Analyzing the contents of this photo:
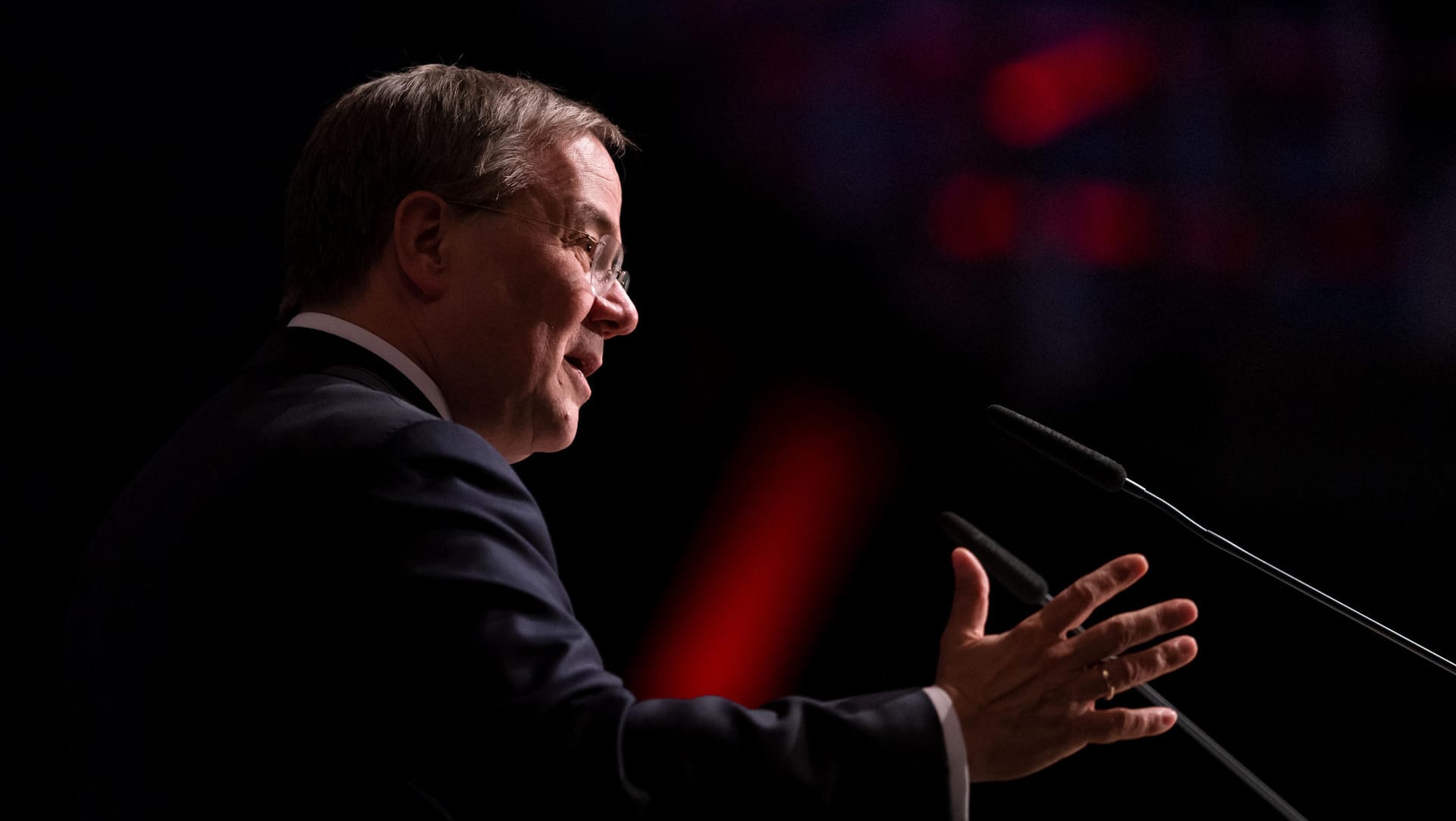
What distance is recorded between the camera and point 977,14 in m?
1.72

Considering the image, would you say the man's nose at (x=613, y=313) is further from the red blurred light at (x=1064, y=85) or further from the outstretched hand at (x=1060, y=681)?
the red blurred light at (x=1064, y=85)

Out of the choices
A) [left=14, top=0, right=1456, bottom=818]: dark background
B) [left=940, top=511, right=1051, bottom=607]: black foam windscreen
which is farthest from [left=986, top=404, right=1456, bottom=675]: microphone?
[left=14, top=0, right=1456, bottom=818]: dark background

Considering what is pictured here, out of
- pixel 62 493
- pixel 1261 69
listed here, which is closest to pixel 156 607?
pixel 62 493

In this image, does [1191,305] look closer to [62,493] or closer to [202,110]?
[202,110]

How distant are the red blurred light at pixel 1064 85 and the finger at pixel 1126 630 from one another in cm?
115

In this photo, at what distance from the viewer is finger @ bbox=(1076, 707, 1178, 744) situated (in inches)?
29.5

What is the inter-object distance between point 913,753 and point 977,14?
143 centimetres

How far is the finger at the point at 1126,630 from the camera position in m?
0.75

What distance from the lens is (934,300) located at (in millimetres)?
1707

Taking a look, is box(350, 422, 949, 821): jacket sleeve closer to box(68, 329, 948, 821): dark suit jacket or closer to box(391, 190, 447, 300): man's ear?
box(68, 329, 948, 821): dark suit jacket

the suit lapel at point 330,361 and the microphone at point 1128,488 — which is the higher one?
the microphone at point 1128,488

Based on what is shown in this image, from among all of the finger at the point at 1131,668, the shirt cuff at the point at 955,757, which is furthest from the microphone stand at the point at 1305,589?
the shirt cuff at the point at 955,757

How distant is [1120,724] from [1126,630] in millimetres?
77

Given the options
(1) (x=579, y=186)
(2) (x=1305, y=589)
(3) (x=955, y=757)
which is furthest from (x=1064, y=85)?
(3) (x=955, y=757)
